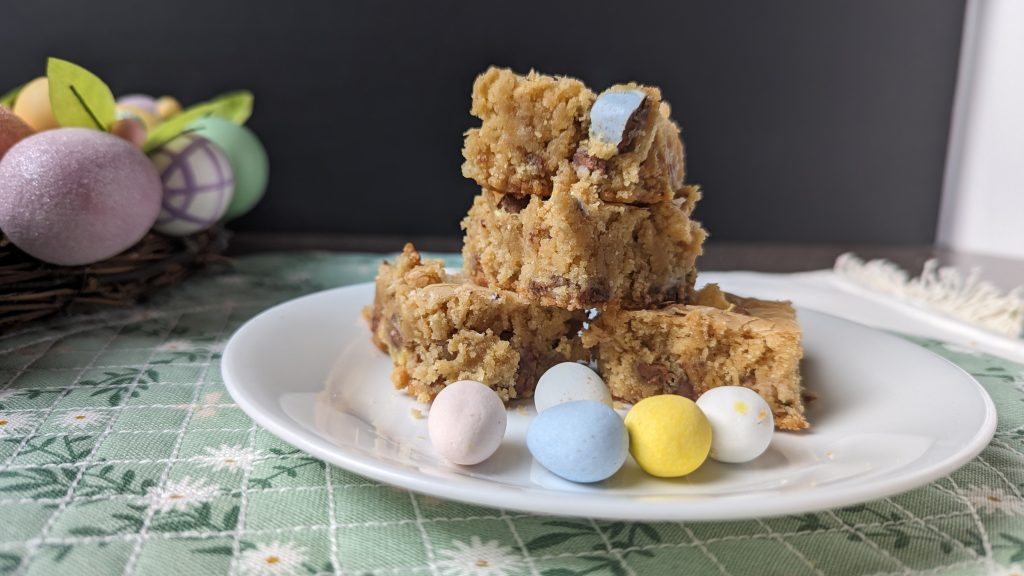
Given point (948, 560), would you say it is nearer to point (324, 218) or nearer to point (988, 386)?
point (988, 386)

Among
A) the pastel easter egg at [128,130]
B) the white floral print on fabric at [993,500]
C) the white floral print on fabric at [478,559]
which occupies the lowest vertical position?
the white floral print on fabric at [993,500]

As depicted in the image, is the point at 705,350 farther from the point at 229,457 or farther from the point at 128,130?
the point at 128,130

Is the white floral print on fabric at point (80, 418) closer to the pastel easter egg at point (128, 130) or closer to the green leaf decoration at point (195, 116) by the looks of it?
the pastel easter egg at point (128, 130)

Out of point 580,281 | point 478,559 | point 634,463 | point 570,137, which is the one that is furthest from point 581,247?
point 478,559

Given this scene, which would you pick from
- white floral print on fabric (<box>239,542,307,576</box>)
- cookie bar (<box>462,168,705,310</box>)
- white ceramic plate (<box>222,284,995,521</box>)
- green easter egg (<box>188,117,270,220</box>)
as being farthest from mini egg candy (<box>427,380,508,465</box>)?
green easter egg (<box>188,117,270,220</box>)

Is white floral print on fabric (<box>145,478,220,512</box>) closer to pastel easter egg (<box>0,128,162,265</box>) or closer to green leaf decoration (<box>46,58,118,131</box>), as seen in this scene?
pastel easter egg (<box>0,128,162,265</box>)

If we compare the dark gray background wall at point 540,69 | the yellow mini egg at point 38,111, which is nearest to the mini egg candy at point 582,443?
the yellow mini egg at point 38,111
